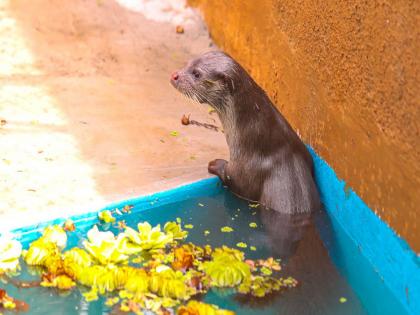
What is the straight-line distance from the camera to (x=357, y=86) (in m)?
4.14

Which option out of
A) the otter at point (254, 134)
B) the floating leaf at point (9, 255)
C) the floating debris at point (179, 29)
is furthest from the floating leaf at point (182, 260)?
the floating debris at point (179, 29)

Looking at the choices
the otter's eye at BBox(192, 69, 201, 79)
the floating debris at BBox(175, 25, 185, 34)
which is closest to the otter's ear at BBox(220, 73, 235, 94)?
the otter's eye at BBox(192, 69, 201, 79)

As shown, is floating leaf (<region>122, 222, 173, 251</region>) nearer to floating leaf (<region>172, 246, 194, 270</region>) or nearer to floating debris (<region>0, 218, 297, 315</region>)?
floating debris (<region>0, 218, 297, 315</region>)

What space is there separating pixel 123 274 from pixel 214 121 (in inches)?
89.3

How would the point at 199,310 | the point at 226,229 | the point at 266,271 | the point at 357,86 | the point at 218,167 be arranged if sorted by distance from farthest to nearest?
the point at 218,167 < the point at 226,229 < the point at 357,86 < the point at 266,271 < the point at 199,310

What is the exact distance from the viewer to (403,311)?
3617 millimetres

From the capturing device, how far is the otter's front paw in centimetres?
473

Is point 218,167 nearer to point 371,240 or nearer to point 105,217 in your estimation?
point 105,217

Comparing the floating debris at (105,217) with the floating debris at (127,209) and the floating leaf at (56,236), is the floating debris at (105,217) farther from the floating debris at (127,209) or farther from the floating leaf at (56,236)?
the floating leaf at (56,236)

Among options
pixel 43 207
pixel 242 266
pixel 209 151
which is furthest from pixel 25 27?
pixel 242 266

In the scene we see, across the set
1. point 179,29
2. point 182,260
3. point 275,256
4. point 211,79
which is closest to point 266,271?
point 275,256

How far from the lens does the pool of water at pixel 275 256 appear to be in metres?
3.54

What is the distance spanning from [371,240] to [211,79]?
1257 millimetres

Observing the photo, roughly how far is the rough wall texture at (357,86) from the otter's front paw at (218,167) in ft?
1.87
